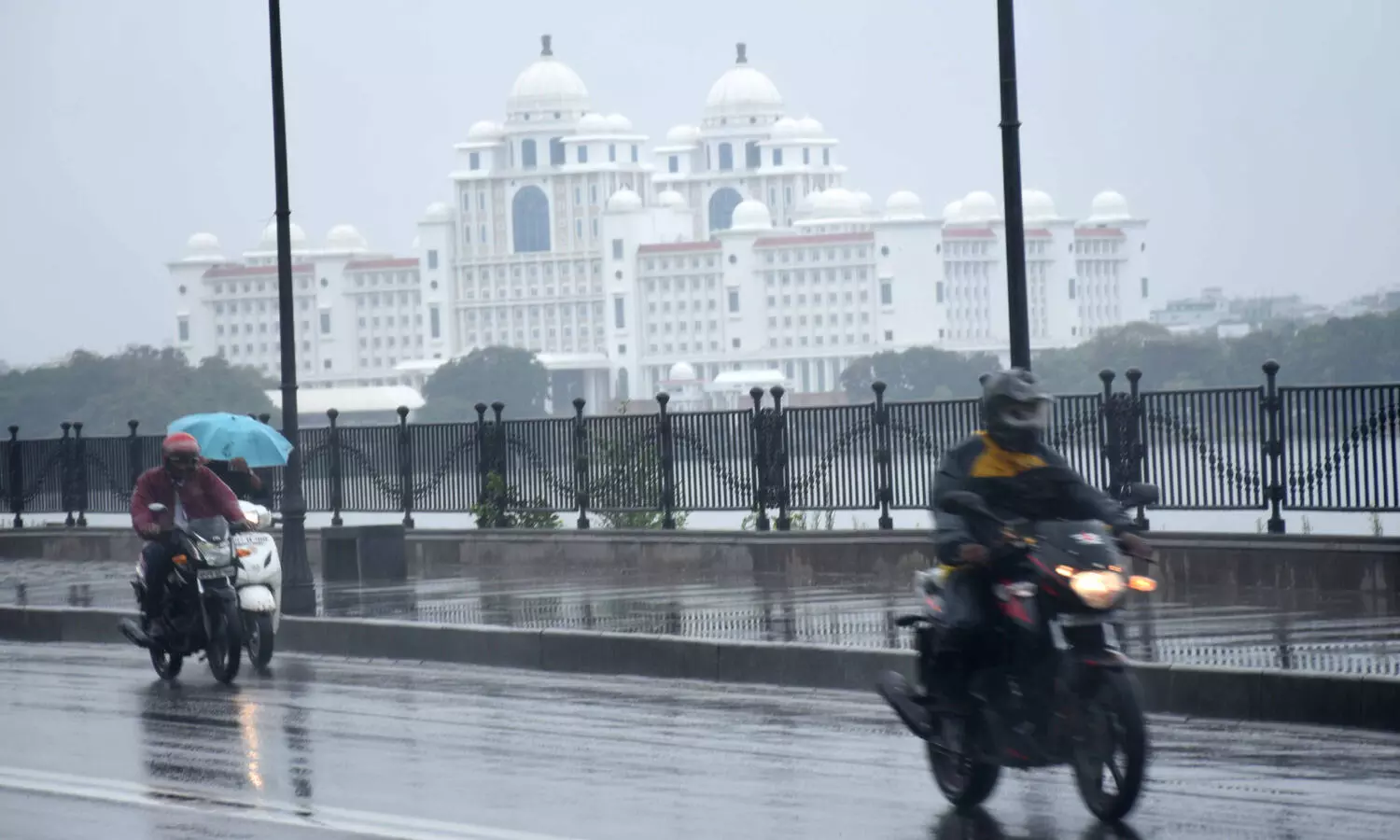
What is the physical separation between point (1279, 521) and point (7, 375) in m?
180

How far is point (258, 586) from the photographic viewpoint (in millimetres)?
14617

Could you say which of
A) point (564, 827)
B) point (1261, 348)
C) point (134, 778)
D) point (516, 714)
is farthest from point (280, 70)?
point (1261, 348)

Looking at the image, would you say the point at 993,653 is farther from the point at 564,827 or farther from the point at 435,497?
the point at 435,497

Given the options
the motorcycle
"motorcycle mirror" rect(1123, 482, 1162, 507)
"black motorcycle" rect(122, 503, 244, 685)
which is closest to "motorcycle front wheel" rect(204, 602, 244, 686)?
"black motorcycle" rect(122, 503, 244, 685)

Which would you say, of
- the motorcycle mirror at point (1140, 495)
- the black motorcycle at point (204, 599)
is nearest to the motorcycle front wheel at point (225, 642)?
the black motorcycle at point (204, 599)

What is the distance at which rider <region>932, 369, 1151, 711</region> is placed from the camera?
26.7 ft

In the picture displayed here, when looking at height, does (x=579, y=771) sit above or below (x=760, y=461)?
below

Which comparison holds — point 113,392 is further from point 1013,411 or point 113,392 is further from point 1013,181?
point 1013,411

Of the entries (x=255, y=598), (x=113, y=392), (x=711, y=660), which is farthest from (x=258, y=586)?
(x=113, y=392)

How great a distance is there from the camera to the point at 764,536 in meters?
20.3

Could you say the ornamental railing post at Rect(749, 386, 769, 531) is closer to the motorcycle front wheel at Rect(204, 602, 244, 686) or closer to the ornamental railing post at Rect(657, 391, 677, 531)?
the ornamental railing post at Rect(657, 391, 677, 531)

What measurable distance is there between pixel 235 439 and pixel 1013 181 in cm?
710

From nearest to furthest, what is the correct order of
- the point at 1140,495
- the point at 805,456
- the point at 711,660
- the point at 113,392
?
1. the point at 1140,495
2. the point at 711,660
3. the point at 805,456
4. the point at 113,392

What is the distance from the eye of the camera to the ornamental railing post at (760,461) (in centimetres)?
2200
